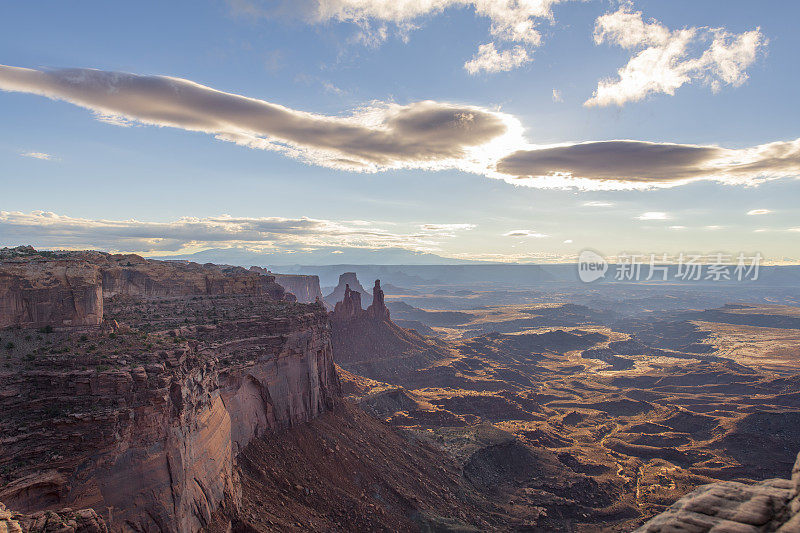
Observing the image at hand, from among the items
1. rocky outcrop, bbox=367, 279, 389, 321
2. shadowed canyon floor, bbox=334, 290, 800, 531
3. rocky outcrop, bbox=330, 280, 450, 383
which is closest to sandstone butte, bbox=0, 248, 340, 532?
shadowed canyon floor, bbox=334, 290, 800, 531

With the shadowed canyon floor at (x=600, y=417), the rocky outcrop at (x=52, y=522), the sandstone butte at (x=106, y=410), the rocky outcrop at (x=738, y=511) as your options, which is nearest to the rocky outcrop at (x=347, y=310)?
the shadowed canyon floor at (x=600, y=417)

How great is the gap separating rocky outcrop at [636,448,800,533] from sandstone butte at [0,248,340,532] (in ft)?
60.2

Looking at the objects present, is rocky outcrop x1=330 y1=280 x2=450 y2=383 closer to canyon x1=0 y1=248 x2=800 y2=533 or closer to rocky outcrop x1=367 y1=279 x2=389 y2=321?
rocky outcrop x1=367 y1=279 x2=389 y2=321

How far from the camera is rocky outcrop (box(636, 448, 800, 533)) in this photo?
9891 millimetres

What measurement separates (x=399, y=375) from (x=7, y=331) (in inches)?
3483

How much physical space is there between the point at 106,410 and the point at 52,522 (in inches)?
206

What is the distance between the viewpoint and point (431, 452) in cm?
5250

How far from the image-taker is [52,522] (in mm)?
14742

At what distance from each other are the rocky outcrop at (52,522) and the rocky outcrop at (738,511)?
1724cm

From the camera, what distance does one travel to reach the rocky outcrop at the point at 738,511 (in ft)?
32.4

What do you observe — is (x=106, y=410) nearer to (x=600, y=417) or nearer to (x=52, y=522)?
(x=52, y=522)

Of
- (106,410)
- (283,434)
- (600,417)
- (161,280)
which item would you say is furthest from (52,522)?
(600,417)

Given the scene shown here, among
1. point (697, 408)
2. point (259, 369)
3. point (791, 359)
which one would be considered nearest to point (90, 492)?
point (259, 369)

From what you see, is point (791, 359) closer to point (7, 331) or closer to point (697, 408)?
point (697, 408)
